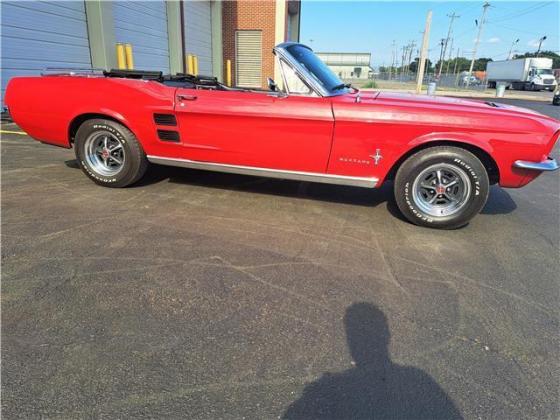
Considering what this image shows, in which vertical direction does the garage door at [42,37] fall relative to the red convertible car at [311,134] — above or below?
above

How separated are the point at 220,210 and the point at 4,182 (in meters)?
2.81

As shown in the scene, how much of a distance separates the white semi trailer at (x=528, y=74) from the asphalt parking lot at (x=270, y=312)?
52618 millimetres

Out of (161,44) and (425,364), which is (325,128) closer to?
(425,364)

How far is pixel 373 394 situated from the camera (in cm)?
184

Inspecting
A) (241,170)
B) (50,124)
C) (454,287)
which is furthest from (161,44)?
(454,287)

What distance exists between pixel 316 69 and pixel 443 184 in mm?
1791

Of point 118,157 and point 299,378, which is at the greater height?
point 118,157

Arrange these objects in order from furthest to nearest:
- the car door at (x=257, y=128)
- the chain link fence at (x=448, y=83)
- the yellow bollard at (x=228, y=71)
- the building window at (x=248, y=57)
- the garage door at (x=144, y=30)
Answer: the chain link fence at (x=448, y=83) < the building window at (x=248, y=57) < the yellow bollard at (x=228, y=71) < the garage door at (x=144, y=30) < the car door at (x=257, y=128)

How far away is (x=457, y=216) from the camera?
3742 mm

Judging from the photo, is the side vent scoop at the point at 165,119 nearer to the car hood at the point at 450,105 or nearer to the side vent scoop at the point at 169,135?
the side vent scoop at the point at 169,135

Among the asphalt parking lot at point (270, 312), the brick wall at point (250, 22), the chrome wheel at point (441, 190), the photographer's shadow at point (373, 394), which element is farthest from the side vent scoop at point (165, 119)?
the brick wall at point (250, 22)

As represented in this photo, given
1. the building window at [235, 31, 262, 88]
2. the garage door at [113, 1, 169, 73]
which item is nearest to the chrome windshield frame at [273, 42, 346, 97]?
the garage door at [113, 1, 169, 73]

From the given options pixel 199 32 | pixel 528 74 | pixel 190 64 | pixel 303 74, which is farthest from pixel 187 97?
pixel 528 74

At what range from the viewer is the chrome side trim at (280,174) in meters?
3.88
